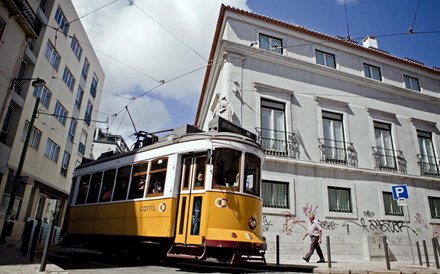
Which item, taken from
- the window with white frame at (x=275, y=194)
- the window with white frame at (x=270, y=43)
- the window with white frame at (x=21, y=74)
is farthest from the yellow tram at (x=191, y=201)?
the window with white frame at (x=21, y=74)

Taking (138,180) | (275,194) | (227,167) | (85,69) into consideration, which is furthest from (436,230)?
(85,69)

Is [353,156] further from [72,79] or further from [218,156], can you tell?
[72,79]

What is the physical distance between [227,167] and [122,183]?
11.4ft

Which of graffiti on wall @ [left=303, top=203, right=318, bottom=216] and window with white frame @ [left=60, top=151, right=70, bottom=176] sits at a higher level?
window with white frame @ [left=60, top=151, right=70, bottom=176]

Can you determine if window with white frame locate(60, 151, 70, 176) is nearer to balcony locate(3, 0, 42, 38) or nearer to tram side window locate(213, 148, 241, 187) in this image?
balcony locate(3, 0, 42, 38)

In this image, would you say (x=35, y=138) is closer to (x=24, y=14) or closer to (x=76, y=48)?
(x=24, y=14)

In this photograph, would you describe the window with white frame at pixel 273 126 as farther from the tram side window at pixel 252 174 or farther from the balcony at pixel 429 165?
the balcony at pixel 429 165

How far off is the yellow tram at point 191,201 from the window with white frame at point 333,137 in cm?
782

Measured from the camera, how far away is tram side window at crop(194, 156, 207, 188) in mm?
7147

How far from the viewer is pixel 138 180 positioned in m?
8.36

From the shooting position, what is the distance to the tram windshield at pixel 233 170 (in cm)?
716

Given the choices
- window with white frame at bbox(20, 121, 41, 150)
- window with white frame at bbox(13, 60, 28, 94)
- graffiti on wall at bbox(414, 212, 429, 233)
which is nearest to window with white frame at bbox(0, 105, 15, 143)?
window with white frame at bbox(13, 60, 28, 94)

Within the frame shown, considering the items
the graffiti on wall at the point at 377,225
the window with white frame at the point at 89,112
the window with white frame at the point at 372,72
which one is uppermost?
the window with white frame at the point at 89,112

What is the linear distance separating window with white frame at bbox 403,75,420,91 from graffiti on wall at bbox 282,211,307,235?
467 inches
